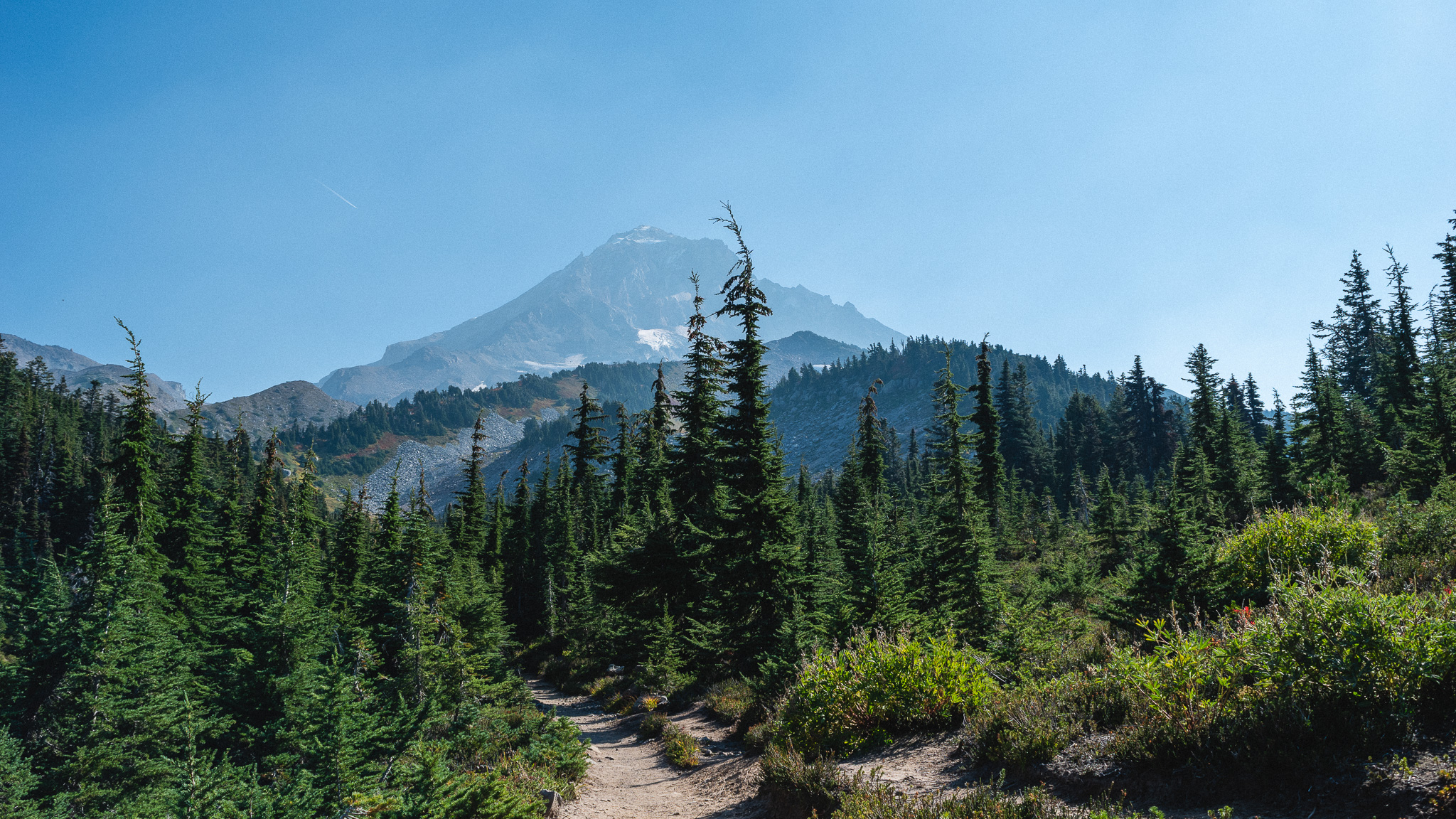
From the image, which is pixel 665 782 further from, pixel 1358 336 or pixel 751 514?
pixel 1358 336

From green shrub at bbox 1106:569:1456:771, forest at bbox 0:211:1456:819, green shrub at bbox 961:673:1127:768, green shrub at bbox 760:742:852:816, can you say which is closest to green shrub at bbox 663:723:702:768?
forest at bbox 0:211:1456:819

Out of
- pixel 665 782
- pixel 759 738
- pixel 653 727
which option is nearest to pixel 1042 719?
pixel 759 738

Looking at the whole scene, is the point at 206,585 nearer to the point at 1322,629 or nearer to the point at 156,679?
the point at 156,679

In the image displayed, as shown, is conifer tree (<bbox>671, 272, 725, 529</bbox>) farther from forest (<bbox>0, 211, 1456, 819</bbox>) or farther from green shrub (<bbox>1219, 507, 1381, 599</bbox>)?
green shrub (<bbox>1219, 507, 1381, 599</bbox>)

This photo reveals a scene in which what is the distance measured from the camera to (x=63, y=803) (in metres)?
14.1

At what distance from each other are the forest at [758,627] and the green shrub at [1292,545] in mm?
70

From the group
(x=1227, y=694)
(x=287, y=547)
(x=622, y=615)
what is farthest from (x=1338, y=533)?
(x=287, y=547)

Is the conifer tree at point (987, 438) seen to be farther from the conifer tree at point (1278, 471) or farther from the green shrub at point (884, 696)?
the green shrub at point (884, 696)

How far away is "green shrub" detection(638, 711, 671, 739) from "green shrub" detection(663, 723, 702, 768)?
201cm

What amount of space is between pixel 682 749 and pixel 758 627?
5.06 meters

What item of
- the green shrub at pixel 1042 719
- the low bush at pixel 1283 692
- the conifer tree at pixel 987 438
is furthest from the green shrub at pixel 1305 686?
the conifer tree at pixel 987 438

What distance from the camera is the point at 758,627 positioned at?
1895cm

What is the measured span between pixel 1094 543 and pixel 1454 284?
131 feet

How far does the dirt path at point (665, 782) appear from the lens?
10867mm
